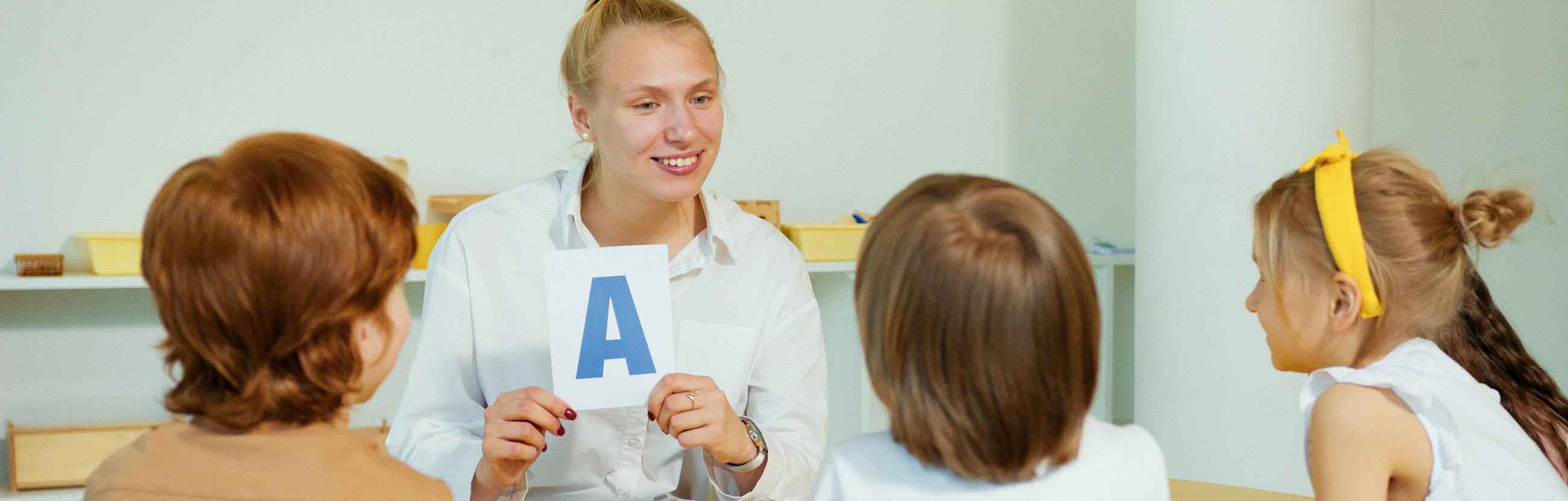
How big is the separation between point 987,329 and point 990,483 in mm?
140

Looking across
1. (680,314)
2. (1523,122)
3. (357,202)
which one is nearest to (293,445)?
(357,202)

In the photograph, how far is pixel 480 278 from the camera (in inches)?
59.5

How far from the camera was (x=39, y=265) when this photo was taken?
2.32m

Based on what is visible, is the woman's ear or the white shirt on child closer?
the white shirt on child

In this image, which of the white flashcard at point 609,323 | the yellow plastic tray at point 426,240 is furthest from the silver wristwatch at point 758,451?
the yellow plastic tray at point 426,240

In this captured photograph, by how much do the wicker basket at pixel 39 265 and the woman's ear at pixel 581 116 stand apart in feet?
4.94

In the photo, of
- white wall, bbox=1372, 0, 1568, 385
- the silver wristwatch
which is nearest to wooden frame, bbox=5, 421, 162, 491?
the silver wristwatch

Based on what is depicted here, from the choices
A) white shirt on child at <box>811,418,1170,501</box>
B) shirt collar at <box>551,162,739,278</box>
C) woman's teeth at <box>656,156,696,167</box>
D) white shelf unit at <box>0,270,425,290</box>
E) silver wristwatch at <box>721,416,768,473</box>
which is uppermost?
woman's teeth at <box>656,156,696,167</box>

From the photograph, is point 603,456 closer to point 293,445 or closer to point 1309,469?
point 293,445

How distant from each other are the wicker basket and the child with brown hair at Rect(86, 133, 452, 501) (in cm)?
180

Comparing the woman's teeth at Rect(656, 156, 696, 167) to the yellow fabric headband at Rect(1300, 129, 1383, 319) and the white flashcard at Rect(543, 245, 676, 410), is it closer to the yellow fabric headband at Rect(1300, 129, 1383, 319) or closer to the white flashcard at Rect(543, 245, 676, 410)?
the white flashcard at Rect(543, 245, 676, 410)

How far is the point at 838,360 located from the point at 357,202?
86.8 inches

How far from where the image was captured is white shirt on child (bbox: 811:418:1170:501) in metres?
0.86

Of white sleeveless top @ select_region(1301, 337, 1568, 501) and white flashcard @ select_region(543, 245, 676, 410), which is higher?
white flashcard @ select_region(543, 245, 676, 410)
